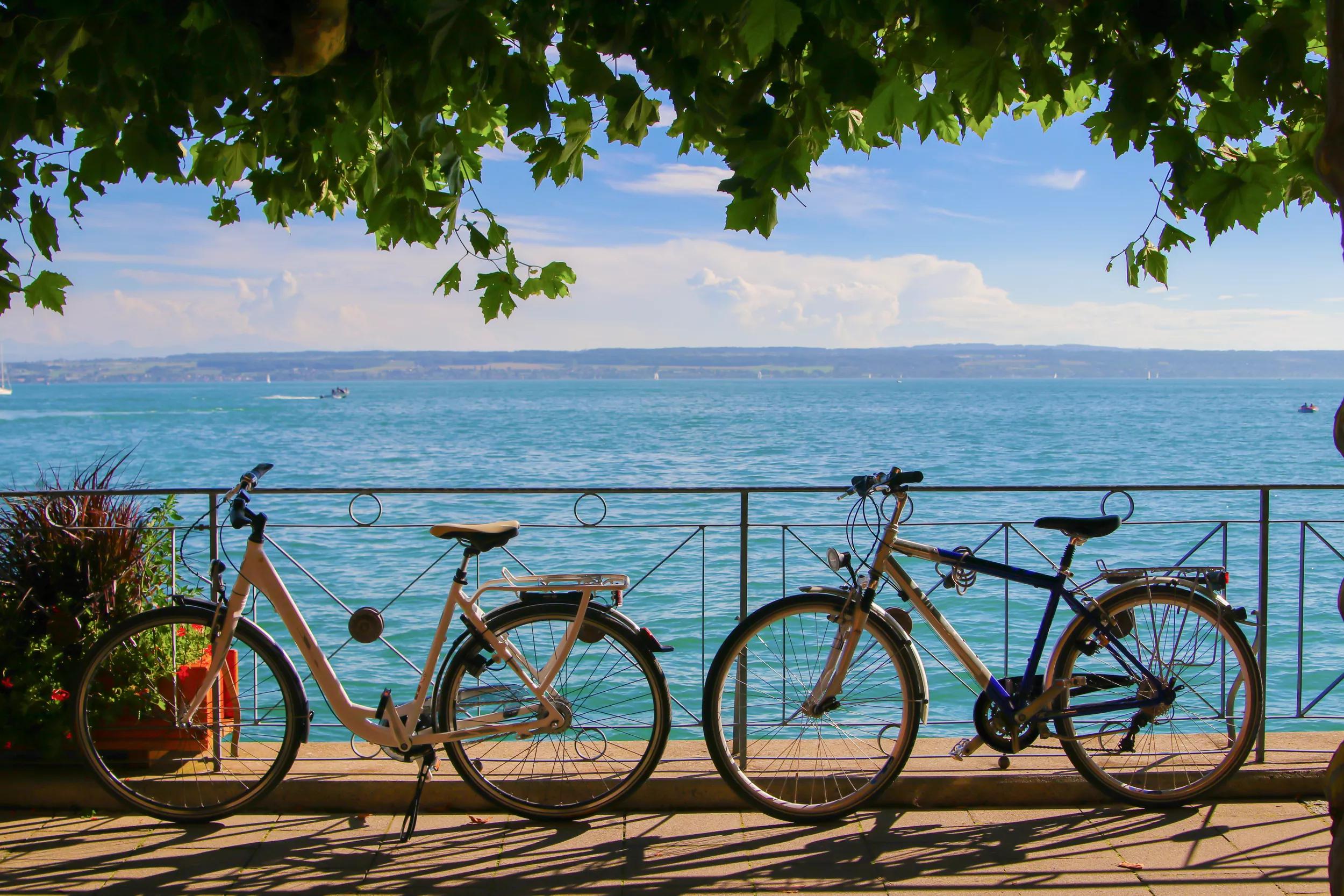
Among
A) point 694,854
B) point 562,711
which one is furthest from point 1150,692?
point 562,711

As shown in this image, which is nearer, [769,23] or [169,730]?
[769,23]

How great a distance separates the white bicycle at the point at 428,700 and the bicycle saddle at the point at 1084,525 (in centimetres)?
134

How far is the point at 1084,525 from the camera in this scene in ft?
11.6

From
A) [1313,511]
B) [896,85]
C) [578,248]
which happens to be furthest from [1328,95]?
[578,248]

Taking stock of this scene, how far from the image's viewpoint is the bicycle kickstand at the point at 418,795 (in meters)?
3.55

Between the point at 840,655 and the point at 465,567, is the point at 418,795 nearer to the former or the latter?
the point at 465,567

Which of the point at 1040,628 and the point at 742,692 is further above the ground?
the point at 1040,628

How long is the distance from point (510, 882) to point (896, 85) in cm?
245

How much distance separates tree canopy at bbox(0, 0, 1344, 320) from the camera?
2.47 meters

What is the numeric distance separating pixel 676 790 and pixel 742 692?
410 mm

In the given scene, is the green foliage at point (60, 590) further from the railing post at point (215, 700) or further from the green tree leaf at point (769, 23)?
the green tree leaf at point (769, 23)

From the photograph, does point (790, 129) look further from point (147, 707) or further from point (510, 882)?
point (147, 707)

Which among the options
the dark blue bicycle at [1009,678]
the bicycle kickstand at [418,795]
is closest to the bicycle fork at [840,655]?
the dark blue bicycle at [1009,678]

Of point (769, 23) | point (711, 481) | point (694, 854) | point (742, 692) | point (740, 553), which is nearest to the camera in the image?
point (769, 23)
